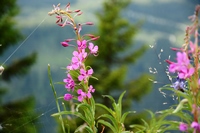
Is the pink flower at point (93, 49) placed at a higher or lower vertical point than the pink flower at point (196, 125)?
higher

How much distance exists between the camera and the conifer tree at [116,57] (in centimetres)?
1308

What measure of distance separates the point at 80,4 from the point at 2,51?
56.2 metres

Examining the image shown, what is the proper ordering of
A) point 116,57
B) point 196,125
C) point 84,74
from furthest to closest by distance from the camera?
point 116,57, point 84,74, point 196,125

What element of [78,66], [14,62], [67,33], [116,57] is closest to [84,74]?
[78,66]

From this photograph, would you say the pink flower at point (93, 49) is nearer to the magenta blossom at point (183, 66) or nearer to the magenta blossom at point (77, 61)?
the magenta blossom at point (77, 61)

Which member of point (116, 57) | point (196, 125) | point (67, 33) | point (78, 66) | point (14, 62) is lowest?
point (116, 57)

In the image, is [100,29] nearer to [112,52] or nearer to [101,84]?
[112,52]

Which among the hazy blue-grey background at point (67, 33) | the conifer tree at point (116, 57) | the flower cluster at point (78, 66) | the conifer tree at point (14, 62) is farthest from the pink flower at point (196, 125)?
the hazy blue-grey background at point (67, 33)

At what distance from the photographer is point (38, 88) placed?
59344 millimetres

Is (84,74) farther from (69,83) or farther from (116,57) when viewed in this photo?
(116,57)

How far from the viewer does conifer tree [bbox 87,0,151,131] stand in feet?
42.9

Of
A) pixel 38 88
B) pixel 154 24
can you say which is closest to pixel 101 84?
pixel 38 88

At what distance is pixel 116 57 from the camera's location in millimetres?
14219

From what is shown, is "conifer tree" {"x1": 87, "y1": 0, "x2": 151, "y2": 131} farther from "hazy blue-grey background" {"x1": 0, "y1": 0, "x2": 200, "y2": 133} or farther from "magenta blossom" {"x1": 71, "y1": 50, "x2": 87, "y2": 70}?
"hazy blue-grey background" {"x1": 0, "y1": 0, "x2": 200, "y2": 133}
